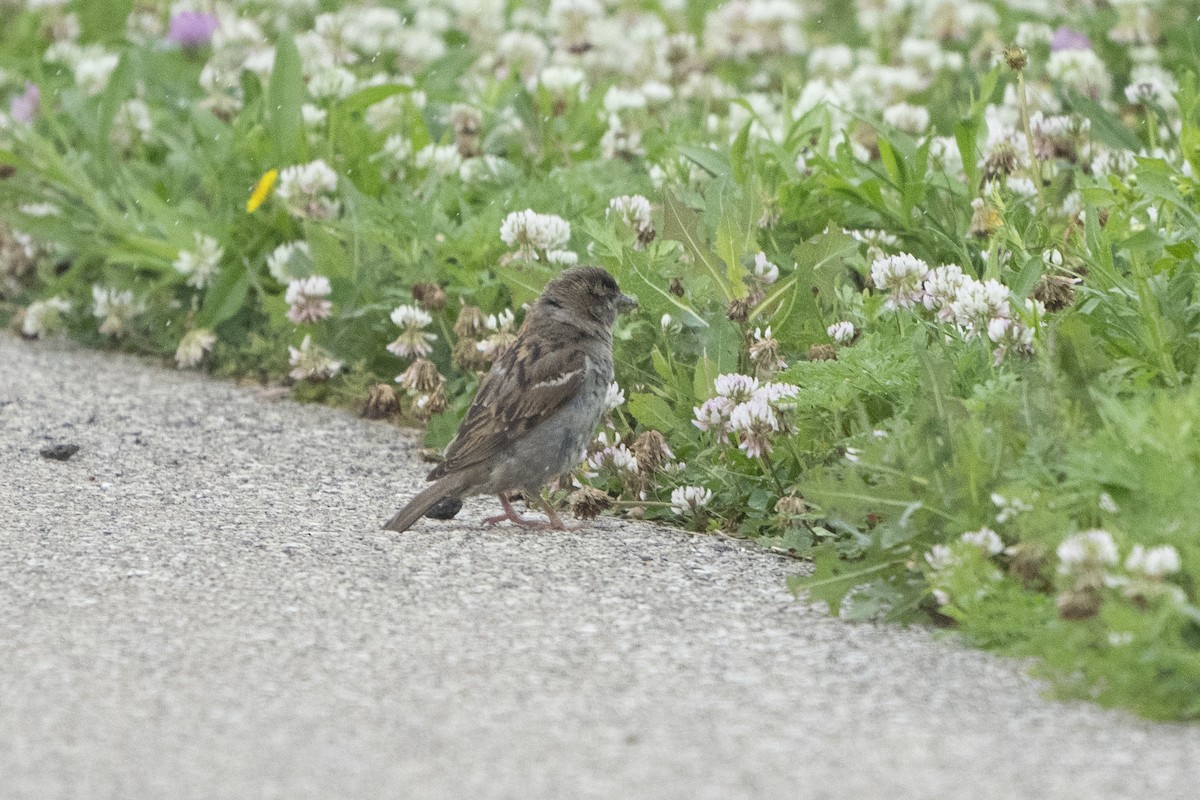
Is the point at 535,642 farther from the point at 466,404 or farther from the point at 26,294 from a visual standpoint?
the point at 26,294

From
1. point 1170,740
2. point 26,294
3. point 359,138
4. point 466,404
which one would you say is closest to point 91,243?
point 26,294

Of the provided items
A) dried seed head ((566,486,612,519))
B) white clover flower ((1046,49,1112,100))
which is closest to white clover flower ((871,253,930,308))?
dried seed head ((566,486,612,519))

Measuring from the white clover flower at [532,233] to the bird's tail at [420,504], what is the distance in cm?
120

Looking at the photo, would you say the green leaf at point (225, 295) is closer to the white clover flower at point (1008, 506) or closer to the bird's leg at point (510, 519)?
the bird's leg at point (510, 519)

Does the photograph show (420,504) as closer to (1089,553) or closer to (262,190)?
(1089,553)

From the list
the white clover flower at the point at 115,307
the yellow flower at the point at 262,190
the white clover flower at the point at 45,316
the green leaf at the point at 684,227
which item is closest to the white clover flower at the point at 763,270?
the green leaf at the point at 684,227

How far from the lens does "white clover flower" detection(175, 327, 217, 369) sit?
7.25 metres

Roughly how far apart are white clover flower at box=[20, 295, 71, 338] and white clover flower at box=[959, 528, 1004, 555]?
497 centimetres

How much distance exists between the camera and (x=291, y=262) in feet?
23.2

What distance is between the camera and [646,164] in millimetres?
7617

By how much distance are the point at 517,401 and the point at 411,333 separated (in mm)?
988

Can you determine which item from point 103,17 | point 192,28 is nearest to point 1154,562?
point 192,28

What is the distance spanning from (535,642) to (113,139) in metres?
5.37

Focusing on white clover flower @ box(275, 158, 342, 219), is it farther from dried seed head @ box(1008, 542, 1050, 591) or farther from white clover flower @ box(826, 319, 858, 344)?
dried seed head @ box(1008, 542, 1050, 591)
